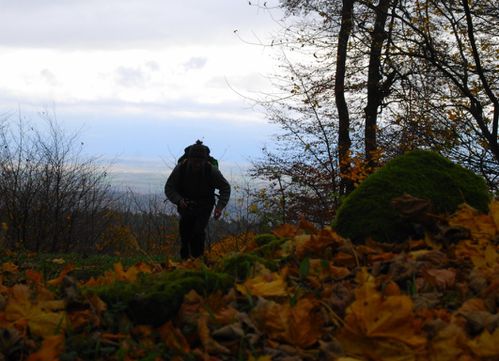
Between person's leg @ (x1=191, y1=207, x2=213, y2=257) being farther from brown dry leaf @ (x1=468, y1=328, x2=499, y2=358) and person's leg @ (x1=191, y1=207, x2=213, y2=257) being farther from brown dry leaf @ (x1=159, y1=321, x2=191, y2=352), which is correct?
brown dry leaf @ (x1=468, y1=328, x2=499, y2=358)

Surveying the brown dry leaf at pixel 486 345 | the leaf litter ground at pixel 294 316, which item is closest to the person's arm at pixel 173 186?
the leaf litter ground at pixel 294 316

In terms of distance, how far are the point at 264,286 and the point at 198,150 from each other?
18.4 feet

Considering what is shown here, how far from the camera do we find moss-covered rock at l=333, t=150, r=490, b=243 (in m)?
→ 3.85

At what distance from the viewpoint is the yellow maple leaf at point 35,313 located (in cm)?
243

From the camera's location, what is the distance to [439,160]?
14.8ft

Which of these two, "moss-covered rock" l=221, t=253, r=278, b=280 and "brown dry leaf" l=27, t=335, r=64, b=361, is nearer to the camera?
"brown dry leaf" l=27, t=335, r=64, b=361

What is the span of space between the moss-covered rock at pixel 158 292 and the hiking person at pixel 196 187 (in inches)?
207

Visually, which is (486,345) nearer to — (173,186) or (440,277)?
(440,277)

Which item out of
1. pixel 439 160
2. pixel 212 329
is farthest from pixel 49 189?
pixel 212 329

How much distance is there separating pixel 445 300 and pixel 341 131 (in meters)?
18.0

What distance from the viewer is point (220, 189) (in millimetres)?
8500

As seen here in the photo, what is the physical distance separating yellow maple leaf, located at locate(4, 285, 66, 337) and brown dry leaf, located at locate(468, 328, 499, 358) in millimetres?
1605

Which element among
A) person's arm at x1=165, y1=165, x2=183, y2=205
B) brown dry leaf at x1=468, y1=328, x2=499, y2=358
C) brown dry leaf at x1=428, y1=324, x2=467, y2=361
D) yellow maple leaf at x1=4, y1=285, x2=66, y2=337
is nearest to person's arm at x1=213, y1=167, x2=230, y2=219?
person's arm at x1=165, y1=165, x2=183, y2=205

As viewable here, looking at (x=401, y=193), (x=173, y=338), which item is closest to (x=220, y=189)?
(x=401, y=193)
